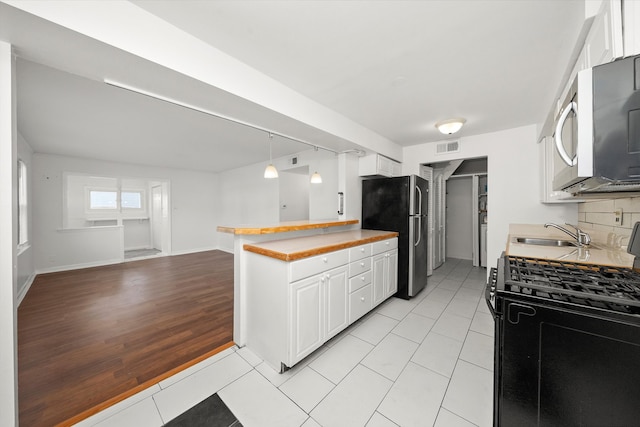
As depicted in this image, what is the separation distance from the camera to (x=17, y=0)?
1023 millimetres

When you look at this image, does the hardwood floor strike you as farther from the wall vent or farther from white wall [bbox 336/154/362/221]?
the wall vent

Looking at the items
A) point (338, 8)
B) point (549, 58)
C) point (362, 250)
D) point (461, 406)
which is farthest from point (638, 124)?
point (362, 250)

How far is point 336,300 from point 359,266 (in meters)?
0.50

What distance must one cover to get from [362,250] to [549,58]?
89.6 inches

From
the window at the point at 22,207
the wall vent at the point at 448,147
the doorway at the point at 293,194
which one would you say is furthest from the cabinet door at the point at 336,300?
the window at the point at 22,207

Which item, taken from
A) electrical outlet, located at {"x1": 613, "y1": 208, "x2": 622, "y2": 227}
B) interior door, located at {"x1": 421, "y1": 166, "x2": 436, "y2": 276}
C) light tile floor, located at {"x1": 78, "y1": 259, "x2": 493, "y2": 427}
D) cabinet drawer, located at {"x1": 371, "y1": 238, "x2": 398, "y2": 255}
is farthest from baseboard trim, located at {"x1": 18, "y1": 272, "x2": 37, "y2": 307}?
electrical outlet, located at {"x1": 613, "y1": 208, "x2": 622, "y2": 227}

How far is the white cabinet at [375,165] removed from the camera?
3.63 metres

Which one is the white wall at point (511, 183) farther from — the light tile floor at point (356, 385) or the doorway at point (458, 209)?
Result: the light tile floor at point (356, 385)

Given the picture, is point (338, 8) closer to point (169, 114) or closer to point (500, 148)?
point (169, 114)

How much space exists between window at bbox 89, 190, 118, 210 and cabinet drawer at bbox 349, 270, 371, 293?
7.31 m

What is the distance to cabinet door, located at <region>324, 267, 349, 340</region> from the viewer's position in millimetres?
2135

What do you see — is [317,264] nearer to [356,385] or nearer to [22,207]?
[356,385]

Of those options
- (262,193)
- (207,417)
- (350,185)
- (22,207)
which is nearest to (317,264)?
(207,417)

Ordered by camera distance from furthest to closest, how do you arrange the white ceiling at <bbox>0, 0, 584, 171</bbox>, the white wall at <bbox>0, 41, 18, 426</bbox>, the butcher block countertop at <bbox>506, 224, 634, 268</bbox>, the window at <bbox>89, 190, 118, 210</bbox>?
1. the window at <bbox>89, 190, 118, 210</bbox>
2. the butcher block countertop at <bbox>506, 224, 634, 268</bbox>
3. the white ceiling at <bbox>0, 0, 584, 171</bbox>
4. the white wall at <bbox>0, 41, 18, 426</bbox>
